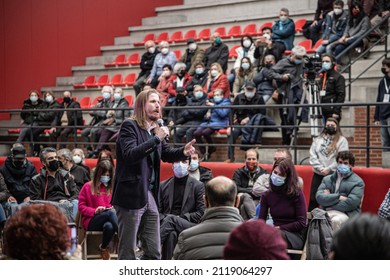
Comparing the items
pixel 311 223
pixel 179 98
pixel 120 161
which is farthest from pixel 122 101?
pixel 120 161

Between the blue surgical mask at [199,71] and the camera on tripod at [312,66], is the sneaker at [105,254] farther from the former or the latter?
the blue surgical mask at [199,71]

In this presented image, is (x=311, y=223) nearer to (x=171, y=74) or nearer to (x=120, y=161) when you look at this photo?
(x=120, y=161)

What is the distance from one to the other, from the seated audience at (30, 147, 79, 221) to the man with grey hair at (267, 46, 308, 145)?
374cm

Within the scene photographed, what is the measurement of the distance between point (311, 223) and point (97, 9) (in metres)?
12.7

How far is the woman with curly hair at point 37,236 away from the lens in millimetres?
3464

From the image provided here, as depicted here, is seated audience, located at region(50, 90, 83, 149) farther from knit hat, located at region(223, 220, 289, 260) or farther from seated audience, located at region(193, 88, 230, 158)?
knit hat, located at region(223, 220, 289, 260)

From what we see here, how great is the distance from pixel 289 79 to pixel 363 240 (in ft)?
31.1

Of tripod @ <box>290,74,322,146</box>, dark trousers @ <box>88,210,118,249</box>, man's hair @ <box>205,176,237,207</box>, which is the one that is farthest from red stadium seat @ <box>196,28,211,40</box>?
man's hair @ <box>205,176,237,207</box>

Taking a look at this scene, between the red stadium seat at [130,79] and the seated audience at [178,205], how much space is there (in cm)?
826

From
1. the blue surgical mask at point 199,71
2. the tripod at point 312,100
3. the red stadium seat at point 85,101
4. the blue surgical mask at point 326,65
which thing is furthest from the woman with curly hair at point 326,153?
the red stadium seat at point 85,101

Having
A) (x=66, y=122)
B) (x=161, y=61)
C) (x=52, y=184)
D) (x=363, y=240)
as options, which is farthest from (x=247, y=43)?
(x=363, y=240)

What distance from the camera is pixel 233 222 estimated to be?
15.9ft

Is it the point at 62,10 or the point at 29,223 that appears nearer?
the point at 29,223

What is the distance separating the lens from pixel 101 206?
8.70 meters
